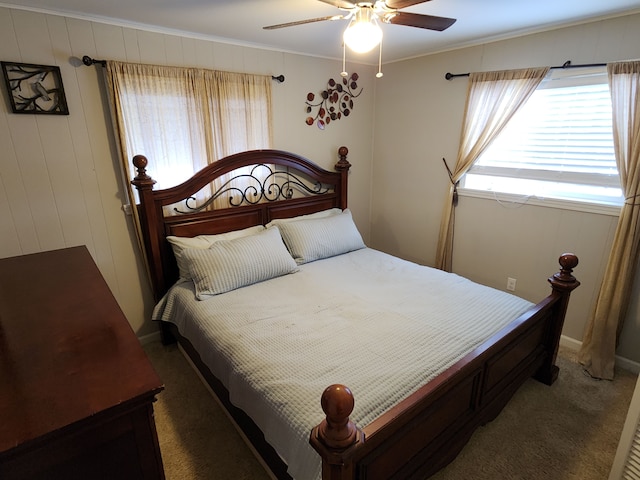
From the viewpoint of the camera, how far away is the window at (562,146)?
2.30m

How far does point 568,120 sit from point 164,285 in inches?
123

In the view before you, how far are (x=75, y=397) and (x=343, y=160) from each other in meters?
2.87

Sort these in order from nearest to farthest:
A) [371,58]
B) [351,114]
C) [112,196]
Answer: [112,196], [371,58], [351,114]

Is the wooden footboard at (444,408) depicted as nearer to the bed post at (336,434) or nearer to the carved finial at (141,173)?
the bed post at (336,434)

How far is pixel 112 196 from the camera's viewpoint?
2381 millimetres

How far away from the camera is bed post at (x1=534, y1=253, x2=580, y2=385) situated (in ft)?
6.73

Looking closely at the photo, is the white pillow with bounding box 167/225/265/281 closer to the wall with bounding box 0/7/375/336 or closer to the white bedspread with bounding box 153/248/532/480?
the white bedspread with bounding box 153/248/532/480

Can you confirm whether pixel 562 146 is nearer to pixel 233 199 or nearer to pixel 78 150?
pixel 233 199

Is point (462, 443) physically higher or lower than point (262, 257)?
lower

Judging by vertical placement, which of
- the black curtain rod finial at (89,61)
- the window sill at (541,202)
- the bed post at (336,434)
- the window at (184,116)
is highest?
the black curtain rod finial at (89,61)

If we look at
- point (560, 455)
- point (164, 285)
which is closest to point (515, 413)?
point (560, 455)

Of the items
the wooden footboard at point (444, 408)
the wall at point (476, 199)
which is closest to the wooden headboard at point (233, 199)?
the wall at point (476, 199)

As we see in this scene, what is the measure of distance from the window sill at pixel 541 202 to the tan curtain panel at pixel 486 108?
8.0 inches

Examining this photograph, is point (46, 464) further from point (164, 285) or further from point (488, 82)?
point (488, 82)
